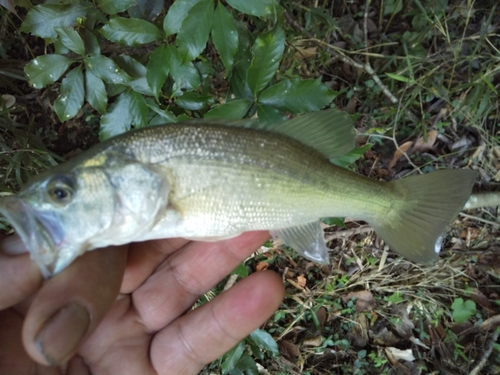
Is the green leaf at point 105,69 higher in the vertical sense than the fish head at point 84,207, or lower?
higher

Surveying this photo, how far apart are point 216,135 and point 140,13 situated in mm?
1019

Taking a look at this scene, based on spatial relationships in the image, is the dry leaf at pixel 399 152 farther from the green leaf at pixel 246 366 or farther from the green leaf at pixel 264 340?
the green leaf at pixel 246 366

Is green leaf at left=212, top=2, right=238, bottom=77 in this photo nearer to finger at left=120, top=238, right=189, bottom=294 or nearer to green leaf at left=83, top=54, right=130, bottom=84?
green leaf at left=83, top=54, right=130, bottom=84

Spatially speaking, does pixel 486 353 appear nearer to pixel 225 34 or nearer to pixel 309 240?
pixel 309 240

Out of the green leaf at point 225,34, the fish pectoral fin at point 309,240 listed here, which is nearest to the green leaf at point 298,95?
the green leaf at point 225,34

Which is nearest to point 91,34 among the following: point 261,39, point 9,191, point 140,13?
point 140,13

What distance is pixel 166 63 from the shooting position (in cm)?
200

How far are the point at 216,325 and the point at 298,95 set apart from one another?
4.38 feet

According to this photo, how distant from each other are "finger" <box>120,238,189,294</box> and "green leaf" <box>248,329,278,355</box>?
3.05ft

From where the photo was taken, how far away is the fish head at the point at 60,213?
1.60m

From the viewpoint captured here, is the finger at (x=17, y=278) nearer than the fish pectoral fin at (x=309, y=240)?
Yes

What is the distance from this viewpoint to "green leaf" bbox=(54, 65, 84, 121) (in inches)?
85.0

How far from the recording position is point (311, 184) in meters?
1.92

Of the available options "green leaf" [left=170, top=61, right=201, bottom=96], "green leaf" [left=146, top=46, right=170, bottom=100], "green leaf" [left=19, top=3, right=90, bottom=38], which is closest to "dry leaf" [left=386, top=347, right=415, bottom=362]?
"green leaf" [left=170, top=61, right=201, bottom=96]
